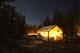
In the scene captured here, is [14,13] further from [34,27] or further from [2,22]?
[34,27]

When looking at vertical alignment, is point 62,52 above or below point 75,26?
below

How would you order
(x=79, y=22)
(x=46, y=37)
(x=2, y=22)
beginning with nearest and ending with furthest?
(x=2, y=22) < (x=46, y=37) < (x=79, y=22)

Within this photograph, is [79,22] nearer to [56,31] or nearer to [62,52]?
[56,31]

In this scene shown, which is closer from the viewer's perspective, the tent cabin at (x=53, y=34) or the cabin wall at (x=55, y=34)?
the tent cabin at (x=53, y=34)

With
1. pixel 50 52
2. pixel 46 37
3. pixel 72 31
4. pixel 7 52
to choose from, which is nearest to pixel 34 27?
pixel 72 31

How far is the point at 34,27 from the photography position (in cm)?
14150

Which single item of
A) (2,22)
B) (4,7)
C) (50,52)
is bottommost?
(50,52)

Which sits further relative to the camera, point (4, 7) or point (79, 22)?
point (79, 22)

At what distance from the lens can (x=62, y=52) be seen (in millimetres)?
26391

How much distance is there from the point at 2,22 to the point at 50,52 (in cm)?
1328

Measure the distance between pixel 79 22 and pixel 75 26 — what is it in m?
2.10

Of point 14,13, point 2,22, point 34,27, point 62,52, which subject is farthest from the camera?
point 34,27

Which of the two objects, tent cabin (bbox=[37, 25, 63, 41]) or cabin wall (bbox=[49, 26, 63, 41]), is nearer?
tent cabin (bbox=[37, 25, 63, 41])

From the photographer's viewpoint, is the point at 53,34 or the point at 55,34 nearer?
the point at 53,34
